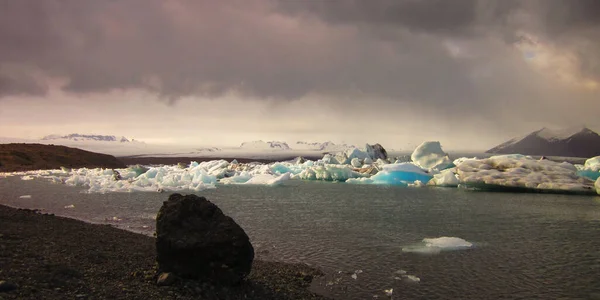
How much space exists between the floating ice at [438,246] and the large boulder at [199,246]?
6956 mm

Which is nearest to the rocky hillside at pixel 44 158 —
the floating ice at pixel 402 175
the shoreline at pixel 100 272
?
the floating ice at pixel 402 175

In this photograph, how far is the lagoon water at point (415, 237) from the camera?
9.83 m

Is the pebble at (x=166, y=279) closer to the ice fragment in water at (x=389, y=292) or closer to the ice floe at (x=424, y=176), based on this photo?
the ice fragment in water at (x=389, y=292)

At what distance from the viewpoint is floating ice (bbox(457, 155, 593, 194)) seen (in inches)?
1228

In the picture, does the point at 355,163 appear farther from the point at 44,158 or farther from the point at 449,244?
the point at 44,158

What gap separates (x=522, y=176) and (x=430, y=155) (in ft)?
47.9

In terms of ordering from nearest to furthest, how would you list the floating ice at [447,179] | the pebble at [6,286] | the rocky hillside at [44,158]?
the pebble at [6,286] < the floating ice at [447,179] < the rocky hillside at [44,158]

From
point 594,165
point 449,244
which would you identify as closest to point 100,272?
point 449,244

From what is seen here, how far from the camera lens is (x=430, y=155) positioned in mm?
46750

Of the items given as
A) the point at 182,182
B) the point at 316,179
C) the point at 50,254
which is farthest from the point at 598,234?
the point at 316,179

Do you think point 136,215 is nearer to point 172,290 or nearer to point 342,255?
point 342,255

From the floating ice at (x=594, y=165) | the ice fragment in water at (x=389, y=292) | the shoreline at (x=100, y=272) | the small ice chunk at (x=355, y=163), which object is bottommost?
the ice fragment in water at (x=389, y=292)

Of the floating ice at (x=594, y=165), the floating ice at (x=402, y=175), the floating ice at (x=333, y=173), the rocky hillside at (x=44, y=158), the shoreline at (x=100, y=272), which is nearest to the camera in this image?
the shoreline at (x=100, y=272)

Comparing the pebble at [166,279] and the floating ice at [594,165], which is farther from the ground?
the floating ice at [594,165]
